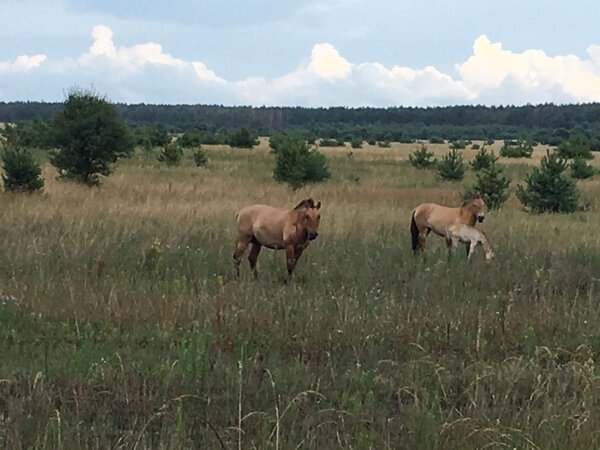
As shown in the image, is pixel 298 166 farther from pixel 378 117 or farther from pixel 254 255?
pixel 378 117

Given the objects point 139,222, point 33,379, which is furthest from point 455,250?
point 33,379

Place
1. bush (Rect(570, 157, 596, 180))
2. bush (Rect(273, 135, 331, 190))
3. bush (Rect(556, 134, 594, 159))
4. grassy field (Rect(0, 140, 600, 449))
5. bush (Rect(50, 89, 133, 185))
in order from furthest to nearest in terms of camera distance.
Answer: bush (Rect(556, 134, 594, 159)), bush (Rect(570, 157, 596, 180)), bush (Rect(273, 135, 331, 190)), bush (Rect(50, 89, 133, 185)), grassy field (Rect(0, 140, 600, 449))

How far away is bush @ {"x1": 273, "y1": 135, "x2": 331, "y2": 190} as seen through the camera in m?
27.3

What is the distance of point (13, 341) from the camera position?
20.8 feet

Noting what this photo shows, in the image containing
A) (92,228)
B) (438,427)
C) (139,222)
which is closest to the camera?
(438,427)

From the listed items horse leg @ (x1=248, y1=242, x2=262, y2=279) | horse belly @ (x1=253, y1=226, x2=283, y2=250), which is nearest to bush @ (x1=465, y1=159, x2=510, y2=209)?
horse leg @ (x1=248, y1=242, x2=262, y2=279)

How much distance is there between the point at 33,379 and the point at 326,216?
10915 millimetres

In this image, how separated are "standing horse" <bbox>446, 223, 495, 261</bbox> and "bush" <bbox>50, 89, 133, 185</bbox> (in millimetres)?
15554

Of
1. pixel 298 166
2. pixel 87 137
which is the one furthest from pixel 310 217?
pixel 298 166

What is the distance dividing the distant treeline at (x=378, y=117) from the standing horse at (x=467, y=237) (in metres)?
116

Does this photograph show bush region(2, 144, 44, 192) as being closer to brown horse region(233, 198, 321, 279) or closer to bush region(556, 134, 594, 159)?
brown horse region(233, 198, 321, 279)

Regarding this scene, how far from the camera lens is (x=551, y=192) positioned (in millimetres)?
21422

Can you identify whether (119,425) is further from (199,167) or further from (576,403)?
(199,167)

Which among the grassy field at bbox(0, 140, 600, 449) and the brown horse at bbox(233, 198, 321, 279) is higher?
the brown horse at bbox(233, 198, 321, 279)
